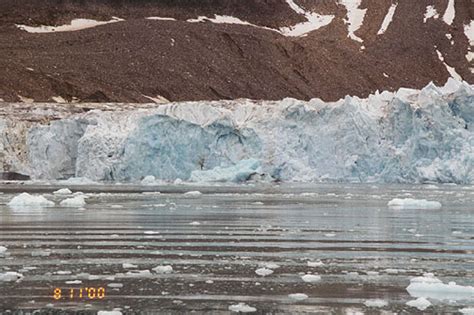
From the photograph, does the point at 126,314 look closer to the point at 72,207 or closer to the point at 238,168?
the point at 72,207

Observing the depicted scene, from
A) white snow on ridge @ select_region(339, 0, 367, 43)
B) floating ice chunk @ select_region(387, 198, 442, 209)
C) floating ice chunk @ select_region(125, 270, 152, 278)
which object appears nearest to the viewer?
floating ice chunk @ select_region(125, 270, 152, 278)

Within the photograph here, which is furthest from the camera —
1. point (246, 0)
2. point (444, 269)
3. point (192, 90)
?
point (246, 0)

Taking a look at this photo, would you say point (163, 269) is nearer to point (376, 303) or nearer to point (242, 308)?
point (242, 308)

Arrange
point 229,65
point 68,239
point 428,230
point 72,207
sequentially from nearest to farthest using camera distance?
point 68,239, point 428,230, point 72,207, point 229,65

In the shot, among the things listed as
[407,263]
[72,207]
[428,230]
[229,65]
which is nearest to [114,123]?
[72,207]

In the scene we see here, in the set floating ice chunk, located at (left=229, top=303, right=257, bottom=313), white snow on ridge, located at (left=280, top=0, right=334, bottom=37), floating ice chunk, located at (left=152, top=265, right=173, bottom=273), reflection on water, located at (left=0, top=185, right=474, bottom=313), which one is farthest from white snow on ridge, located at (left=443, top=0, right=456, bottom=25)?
floating ice chunk, located at (left=229, top=303, right=257, bottom=313)

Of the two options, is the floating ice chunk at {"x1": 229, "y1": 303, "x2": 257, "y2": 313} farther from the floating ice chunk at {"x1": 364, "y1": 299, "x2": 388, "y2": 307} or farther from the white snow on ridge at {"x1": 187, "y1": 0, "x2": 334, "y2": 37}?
the white snow on ridge at {"x1": 187, "y1": 0, "x2": 334, "y2": 37}
